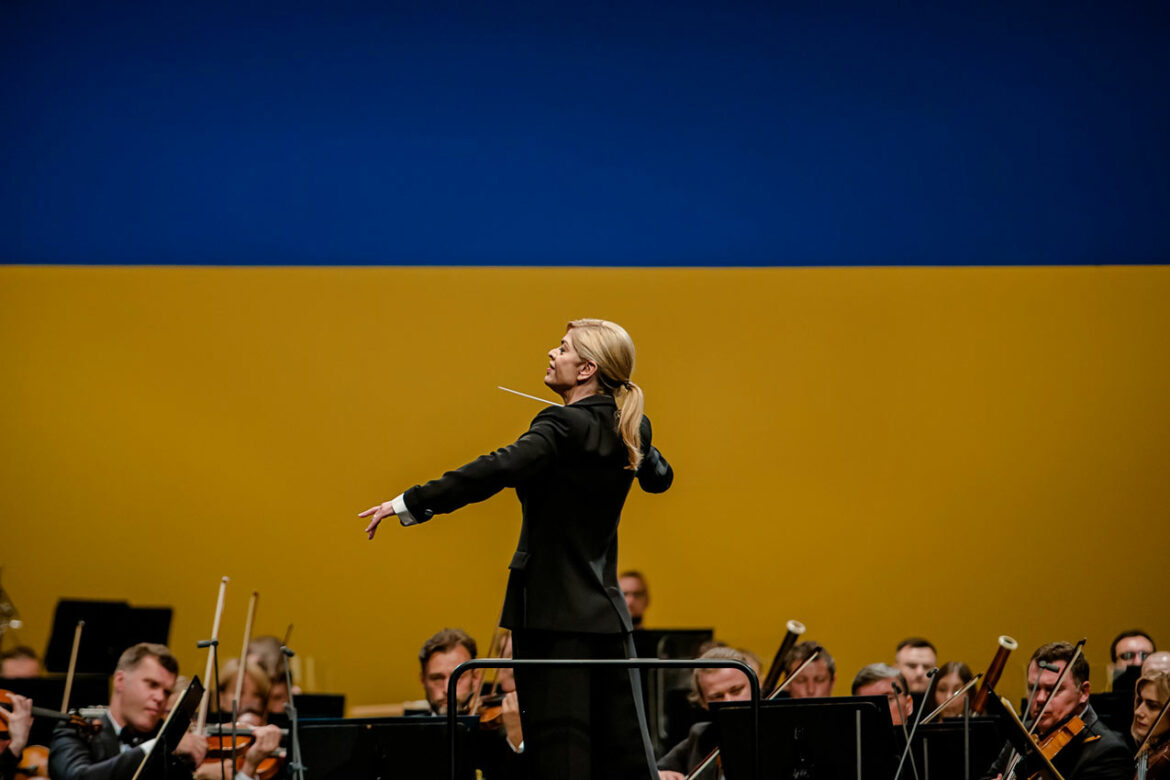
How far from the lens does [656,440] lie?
6570 mm

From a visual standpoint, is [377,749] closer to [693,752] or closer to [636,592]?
[693,752]

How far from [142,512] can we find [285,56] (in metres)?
2.33

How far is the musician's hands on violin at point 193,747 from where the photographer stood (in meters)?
4.47

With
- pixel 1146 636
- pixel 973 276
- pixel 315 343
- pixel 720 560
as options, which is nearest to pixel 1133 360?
pixel 973 276

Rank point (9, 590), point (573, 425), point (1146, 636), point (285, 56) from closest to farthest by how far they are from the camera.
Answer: point (573, 425)
point (1146, 636)
point (9, 590)
point (285, 56)

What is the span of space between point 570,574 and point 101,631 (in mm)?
3094

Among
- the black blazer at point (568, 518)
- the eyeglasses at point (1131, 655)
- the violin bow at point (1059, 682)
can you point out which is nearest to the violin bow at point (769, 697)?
the violin bow at point (1059, 682)

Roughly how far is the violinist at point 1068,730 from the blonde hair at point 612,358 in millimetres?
1666

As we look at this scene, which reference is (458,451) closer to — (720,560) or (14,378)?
(720,560)

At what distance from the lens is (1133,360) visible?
6543 mm

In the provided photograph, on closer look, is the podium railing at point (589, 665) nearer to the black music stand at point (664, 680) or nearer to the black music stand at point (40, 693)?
the black music stand at point (664, 680)

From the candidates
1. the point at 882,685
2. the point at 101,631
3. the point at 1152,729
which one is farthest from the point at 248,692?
the point at 1152,729

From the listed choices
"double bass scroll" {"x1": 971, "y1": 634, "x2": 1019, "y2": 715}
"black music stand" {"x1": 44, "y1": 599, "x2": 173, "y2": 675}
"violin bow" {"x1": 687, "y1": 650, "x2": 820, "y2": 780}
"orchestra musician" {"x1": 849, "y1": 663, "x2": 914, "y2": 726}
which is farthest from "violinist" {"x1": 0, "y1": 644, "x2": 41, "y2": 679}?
"double bass scroll" {"x1": 971, "y1": 634, "x2": 1019, "y2": 715}

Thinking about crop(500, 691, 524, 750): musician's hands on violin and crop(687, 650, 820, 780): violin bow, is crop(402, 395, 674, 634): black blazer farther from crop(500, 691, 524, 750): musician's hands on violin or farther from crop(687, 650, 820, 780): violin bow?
crop(500, 691, 524, 750): musician's hands on violin
